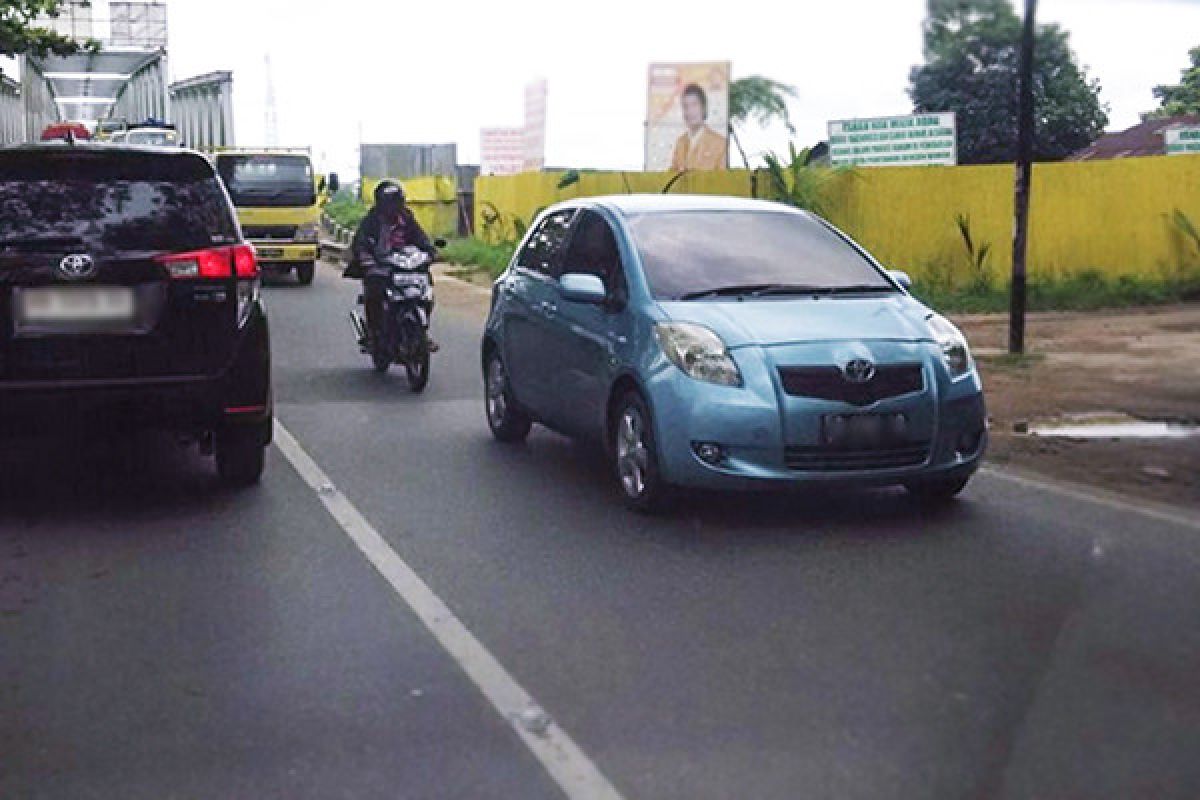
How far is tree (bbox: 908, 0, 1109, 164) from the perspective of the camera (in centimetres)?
537

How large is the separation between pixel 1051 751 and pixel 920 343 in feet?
11.3

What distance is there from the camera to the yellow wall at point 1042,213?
2070 cm

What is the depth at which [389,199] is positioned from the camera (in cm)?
1334

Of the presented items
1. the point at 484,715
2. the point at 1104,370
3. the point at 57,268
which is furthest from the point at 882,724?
the point at 1104,370

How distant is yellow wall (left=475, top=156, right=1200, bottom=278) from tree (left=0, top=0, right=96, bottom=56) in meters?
10.2

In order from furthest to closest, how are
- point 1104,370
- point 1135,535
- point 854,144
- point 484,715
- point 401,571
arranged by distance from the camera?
1. point 854,144
2. point 1104,370
3. point 1135,535
4. point 401,571
5. point 484,715

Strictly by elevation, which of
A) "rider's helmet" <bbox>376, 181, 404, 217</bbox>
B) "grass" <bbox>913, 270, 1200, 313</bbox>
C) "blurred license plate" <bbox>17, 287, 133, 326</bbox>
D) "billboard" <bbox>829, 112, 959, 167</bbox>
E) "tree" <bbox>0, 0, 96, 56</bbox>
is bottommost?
"grass" <bbox>913, 270, 1200, 313</bbox>

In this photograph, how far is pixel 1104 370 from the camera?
1370 cm

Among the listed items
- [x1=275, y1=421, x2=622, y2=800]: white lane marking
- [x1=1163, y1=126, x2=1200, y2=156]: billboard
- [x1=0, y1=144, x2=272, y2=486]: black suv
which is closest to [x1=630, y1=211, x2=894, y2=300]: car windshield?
[x1=275, y1=421, x2=622, y2=800]: white lane marking

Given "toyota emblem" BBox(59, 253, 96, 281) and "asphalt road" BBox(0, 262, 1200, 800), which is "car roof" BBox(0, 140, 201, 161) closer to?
"toyota emblem" BBox(59, 253, 96, 281)

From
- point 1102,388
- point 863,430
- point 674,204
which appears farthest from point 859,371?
point 1102,388

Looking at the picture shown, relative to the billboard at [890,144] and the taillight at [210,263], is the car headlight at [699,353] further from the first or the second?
the billboard at [890,144]

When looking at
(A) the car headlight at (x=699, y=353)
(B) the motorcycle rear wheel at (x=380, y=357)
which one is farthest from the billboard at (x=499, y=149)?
(A) the car headlight at (x=699, y=353)

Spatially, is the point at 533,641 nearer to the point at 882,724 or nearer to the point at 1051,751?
the point at 882,724
